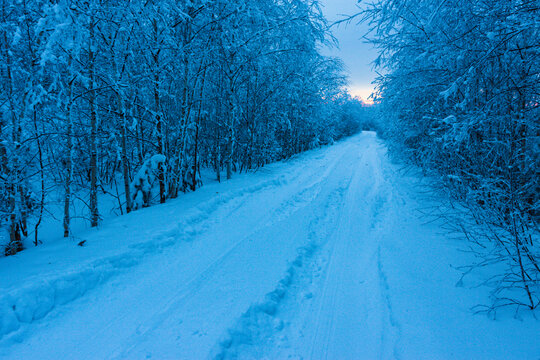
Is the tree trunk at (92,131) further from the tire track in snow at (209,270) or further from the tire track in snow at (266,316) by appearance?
the tire track in snow at (266,316)

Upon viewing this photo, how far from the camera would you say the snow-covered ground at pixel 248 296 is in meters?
2.15

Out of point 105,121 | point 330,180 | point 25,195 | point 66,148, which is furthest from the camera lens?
point 330,180

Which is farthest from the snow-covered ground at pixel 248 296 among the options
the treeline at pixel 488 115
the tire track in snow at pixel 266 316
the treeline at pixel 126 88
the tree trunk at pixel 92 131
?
the treeline at pixel 126 88

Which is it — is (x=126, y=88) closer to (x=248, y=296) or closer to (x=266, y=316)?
(x=248, y=296)

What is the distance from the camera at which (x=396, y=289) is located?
3.01m

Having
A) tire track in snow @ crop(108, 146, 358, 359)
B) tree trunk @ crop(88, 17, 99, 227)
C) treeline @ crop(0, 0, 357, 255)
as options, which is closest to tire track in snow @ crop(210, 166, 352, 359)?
tire track in snow @ crop(108, 146, 358, 359)

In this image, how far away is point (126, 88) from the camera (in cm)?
546

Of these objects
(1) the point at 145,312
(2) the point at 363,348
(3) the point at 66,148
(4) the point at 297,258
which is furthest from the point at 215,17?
(2) the point at 363,348

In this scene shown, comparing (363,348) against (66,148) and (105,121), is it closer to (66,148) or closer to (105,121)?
(66,148)

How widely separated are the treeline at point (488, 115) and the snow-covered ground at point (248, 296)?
0.58 m

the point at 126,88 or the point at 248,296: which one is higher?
the point at 126,88

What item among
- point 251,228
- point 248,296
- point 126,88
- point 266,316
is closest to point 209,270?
point 248,296

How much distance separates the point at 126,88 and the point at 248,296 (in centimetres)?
539

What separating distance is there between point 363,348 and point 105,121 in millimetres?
7038
